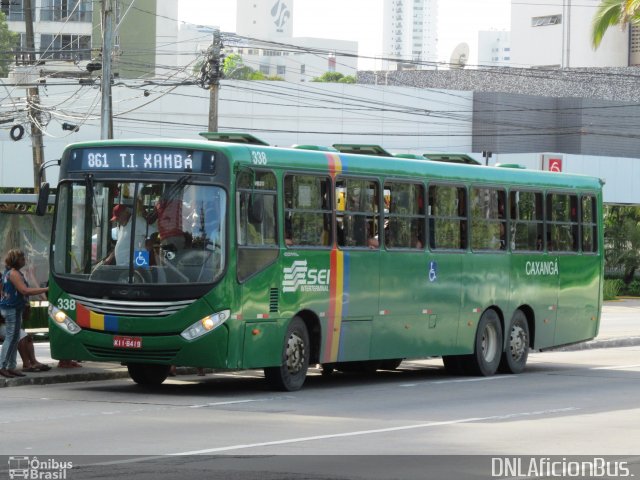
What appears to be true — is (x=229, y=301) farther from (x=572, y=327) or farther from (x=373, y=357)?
(x=572, y=327)

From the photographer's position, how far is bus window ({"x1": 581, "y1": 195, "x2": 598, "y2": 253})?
78.7ft

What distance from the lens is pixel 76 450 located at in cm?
1160

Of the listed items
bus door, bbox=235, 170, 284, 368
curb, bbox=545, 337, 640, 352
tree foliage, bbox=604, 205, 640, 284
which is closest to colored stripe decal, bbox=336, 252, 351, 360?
bus door, bbox=235, 170, 284, 368

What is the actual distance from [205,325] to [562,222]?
8982 mm

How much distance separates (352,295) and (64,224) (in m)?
3.90

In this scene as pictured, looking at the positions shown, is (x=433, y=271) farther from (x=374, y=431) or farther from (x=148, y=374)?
(x=374, y=431)

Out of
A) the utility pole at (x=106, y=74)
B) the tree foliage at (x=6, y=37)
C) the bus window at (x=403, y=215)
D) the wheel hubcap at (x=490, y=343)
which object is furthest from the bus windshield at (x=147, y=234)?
the tree foliage at (x=6, y=37)

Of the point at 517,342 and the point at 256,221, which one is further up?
the point at 256,221

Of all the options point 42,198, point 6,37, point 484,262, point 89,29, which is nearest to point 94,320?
point 42,198

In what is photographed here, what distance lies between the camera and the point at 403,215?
19.6 meters

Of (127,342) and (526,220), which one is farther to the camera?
(526,220)

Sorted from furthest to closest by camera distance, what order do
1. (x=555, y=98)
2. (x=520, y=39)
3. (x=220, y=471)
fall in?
(x=520, y=39), (x=555, y=98), (x=220, y=471)

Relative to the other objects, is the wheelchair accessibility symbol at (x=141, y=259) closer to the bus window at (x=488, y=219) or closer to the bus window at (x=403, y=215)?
the bus window at (x=403, y=215)

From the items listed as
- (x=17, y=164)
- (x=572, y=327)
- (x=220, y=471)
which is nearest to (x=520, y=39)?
(x=17, y=164)
